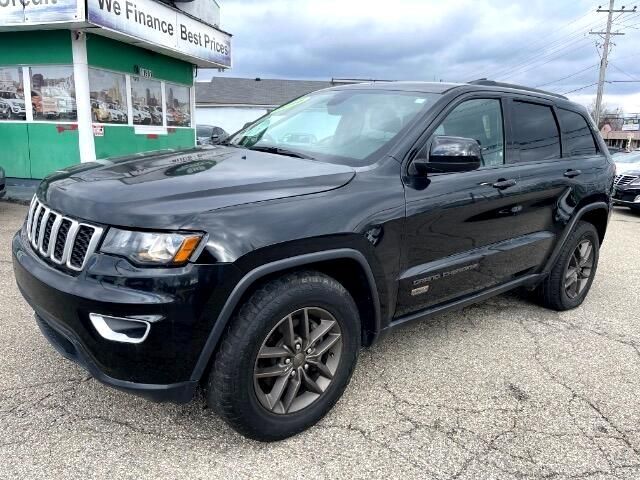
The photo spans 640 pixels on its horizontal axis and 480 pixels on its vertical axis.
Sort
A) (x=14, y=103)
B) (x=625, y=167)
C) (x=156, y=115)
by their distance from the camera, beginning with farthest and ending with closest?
(x=625, y=167), (x=156, y=115), (x=14, y=103)

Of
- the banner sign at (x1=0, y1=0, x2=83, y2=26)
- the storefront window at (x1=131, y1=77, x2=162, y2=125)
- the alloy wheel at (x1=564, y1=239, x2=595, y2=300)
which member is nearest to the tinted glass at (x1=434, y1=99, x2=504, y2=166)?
the alloy wheel at (x1=564, y1=239, x2=595, y2=300)

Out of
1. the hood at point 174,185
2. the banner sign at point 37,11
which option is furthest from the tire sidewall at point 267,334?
the banner sign at point 37,11

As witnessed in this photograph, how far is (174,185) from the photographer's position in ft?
7.70

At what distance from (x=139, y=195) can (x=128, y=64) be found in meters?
9.08

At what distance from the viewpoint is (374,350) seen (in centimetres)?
363

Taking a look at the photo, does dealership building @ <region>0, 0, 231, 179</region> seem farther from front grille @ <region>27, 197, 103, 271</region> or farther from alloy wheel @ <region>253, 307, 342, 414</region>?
alloy wheel @ <region>253, 307, 342, 414</region>

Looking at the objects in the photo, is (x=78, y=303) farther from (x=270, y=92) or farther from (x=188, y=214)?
(x=270, y=92)

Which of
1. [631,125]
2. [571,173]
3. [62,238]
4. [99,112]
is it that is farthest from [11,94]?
[631,125]

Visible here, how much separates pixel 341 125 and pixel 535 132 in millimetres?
1637

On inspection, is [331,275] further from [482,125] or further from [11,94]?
[11,94]

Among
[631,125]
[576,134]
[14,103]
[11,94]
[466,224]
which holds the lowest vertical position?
[466,224]

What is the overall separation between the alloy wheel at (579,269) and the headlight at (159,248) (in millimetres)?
3550

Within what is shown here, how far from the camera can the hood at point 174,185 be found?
7.12 ft

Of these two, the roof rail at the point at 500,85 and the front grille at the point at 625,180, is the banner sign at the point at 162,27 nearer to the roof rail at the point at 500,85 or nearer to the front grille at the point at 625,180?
the roof rail at the point at 500,85
